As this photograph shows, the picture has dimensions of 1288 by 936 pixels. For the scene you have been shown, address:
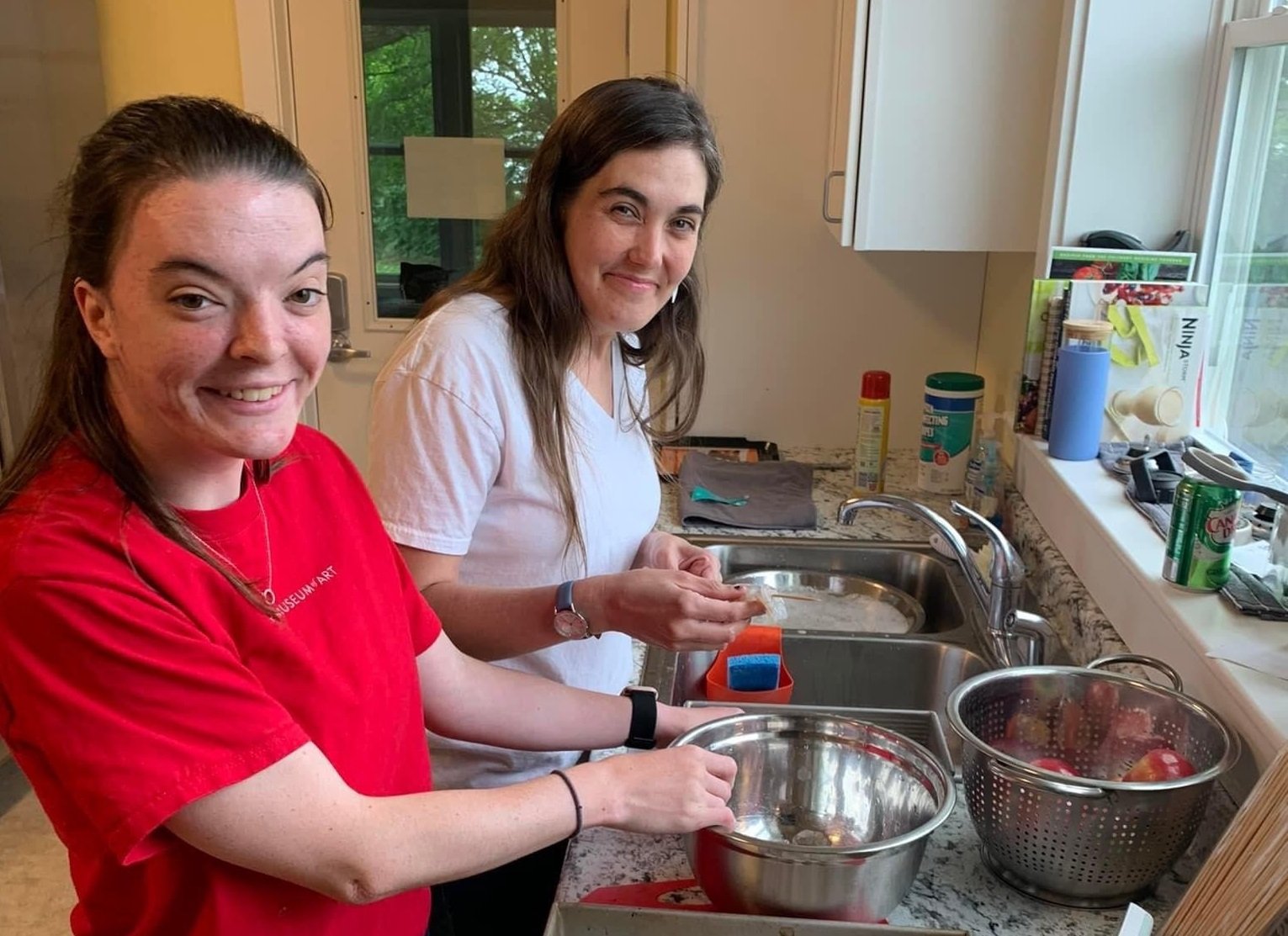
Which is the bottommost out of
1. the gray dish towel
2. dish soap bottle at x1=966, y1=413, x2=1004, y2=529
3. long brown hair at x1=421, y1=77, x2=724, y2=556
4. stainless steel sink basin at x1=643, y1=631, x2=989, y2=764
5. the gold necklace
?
stainless steel sink basin at x1=643, y1=631, x2=989, y2=764

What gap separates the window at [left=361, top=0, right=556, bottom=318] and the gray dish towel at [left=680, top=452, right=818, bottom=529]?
0.96 metres

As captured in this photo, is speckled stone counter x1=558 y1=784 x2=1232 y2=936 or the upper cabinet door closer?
speckled stone counter x1=558 y1=784 x2=1232 y2=936

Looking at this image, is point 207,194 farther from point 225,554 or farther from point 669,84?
point 669,84

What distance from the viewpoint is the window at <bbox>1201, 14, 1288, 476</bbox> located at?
148 centimetres

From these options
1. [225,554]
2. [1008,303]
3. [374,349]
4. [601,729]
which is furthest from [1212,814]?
[374,349]

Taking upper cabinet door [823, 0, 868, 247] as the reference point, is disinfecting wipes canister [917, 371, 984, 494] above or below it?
below

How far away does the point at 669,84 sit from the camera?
1.27 metres

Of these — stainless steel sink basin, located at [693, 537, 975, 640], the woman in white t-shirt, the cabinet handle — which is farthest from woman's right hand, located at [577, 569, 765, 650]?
the cabinet handle

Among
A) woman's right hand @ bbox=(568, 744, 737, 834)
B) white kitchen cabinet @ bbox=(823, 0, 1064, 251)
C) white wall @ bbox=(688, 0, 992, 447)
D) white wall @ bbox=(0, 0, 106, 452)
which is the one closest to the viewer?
woman's right hand @ bbox=(568, 744, 737, 834)

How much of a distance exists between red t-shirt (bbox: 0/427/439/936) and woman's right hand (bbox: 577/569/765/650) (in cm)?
31

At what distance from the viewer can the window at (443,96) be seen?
2.64 meters

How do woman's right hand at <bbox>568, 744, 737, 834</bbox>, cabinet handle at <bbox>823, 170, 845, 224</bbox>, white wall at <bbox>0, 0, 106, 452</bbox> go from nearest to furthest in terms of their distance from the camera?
woman's right hand at <bbox>568, 744, 737, 834</bbox> < cabinet handle at <bbox>823, 170, 845, 224</bbox> < white wall at <bbox>0, 0, 106, 452</bbox>

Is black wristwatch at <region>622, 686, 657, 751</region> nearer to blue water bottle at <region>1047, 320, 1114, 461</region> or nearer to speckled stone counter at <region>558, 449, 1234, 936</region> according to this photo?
speckled stone counter at <region>558, 449, 1234, 936</region>

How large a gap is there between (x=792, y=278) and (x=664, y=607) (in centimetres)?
138
